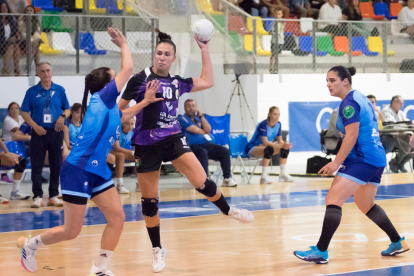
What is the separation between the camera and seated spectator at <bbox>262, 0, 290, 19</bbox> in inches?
650

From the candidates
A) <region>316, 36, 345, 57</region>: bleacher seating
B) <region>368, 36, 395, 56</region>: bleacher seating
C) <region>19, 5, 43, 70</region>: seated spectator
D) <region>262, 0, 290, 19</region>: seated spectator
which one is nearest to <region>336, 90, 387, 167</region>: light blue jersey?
<region>19, 5, 43, 70</region>: seated spectator

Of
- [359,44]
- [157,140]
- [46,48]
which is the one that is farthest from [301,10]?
[157,140]

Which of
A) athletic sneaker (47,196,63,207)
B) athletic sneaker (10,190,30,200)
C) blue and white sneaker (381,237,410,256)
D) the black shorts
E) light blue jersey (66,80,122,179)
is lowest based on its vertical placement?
athletic sneaker (10,190,30,200)

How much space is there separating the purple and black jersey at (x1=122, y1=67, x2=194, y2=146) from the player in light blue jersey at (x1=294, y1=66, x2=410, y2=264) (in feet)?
4.26

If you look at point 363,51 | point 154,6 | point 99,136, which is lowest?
point 99,136

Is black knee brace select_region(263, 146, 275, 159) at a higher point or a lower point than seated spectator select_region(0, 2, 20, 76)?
lower

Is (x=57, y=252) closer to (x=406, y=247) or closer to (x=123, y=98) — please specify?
(x=123, y=98)

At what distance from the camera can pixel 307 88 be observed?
1521cm

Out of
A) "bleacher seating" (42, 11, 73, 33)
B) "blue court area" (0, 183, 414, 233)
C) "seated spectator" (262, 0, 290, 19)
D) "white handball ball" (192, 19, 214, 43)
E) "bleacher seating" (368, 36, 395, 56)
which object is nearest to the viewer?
"white handball ball" (192, 19, 214, 43)

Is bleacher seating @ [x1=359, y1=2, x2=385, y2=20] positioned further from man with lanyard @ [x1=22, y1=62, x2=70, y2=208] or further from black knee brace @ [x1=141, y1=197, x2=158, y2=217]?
black knee brace @ [x1=141, y1=197, x2=158, y2=217]

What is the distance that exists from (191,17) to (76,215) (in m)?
9.72

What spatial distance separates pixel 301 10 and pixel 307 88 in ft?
10.8

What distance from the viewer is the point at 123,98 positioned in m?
4.62

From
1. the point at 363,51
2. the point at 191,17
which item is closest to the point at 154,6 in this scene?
the point at 191,17
